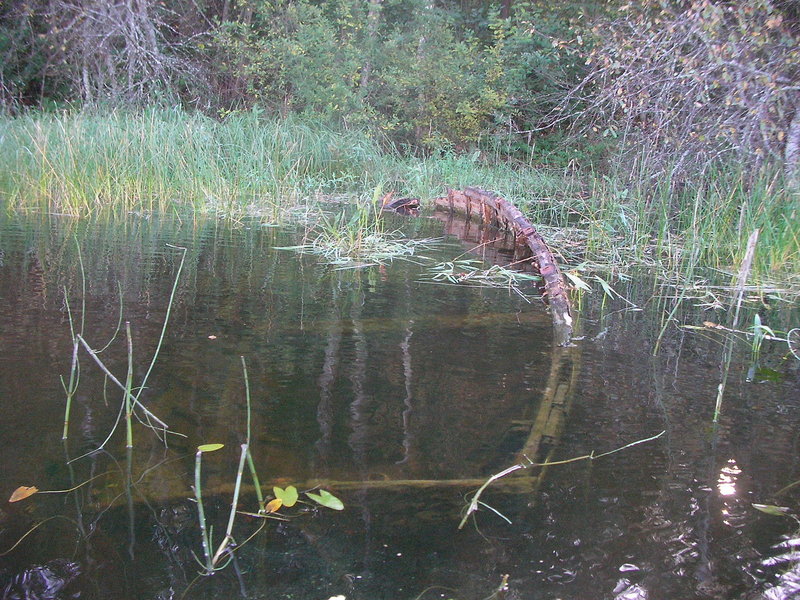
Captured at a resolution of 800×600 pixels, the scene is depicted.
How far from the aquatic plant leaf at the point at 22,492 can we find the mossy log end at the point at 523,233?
1914 mm

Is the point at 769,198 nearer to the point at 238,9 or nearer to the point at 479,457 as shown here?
the point at 479,457

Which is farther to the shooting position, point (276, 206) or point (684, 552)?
point (276, 206)

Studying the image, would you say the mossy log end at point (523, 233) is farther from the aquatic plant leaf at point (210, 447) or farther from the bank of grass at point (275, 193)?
the aquatic plant leaf at point (210, 447)

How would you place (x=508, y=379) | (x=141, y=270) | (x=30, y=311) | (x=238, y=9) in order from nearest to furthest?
(x=508, y=379) → (x=30, y=311) → (x=141, y=270) → (x=238, y=9)

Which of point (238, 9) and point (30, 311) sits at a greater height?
point (238, 9)

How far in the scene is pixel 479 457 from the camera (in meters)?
1.73

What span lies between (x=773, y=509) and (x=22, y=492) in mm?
1603

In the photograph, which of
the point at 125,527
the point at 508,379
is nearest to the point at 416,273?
the point at 508,379

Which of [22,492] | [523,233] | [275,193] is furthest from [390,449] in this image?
[275,193]

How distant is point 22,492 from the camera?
1440 mm

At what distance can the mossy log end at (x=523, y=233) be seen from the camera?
2.95 meters

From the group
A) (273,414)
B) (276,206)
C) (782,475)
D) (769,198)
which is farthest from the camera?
(276,206)

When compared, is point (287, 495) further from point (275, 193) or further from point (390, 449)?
point (275, 193)

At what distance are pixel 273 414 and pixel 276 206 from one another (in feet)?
15.1
